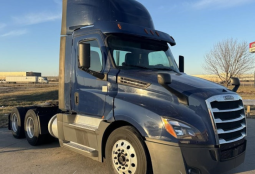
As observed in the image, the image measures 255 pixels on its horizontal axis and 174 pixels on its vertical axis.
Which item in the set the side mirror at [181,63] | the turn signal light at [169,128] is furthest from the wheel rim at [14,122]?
the turn signal light at [169,128]

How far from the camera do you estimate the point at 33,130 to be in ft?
23.4

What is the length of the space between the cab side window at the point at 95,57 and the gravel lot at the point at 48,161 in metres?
2.06

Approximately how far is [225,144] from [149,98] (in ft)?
4.44

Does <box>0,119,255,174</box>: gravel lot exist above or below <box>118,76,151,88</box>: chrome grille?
below

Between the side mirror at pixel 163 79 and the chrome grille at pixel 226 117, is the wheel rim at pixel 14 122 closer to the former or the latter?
the side mirror at pixel 163 79

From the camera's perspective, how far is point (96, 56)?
16.4ft

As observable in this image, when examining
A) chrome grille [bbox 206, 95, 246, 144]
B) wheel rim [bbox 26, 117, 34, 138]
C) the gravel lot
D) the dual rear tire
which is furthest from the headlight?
wheel rim [bbox 26, 117, 34, 138]

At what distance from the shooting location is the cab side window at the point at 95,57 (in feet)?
16.2

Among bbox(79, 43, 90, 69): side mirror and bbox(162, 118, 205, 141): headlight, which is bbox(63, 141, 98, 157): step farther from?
bbox(162, 118, 205, 141): headlight

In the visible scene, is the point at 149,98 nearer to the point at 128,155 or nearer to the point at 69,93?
the point at 128,155

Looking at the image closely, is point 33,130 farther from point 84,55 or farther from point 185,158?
point 185,158

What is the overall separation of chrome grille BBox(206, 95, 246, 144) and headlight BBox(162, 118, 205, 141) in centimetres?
32

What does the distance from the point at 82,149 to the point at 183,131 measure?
2292 millimetres

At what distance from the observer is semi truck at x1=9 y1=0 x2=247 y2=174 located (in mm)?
3672
